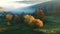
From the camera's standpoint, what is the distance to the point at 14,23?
146 cm

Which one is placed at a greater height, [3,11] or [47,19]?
[3,11]

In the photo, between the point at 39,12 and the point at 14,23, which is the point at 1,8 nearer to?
the point at 14,23

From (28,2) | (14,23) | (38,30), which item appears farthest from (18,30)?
(28,2)

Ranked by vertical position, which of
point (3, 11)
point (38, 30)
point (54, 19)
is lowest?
point (38, 30)

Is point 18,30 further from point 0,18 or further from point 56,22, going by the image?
point 56,22

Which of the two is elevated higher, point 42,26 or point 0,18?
point 0,18

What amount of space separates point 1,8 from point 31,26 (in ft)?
1.32

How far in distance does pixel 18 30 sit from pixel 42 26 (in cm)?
27

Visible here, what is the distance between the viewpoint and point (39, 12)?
1.45 m

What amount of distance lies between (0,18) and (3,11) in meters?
0.09

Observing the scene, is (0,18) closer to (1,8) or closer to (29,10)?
(1,8)

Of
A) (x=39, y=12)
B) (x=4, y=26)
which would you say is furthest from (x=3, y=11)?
(x=39, y=12)

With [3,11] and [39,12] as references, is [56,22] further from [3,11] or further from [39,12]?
[3,11]

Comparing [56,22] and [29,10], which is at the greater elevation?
[29,10]
